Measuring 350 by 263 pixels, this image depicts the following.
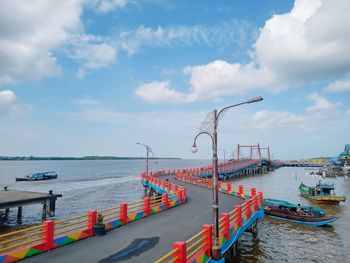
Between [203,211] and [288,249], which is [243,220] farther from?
[288,249]

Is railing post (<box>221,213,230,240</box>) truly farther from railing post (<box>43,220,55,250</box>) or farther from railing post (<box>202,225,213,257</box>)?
railing post (<box>43,220,55,250</box>)

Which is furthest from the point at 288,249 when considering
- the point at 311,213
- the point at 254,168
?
the point at 254,168

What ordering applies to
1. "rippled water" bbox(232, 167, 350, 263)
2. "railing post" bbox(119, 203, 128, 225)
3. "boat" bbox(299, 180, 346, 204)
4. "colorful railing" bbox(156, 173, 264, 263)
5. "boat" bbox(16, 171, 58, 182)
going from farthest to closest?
1. "boat" bbox(16, 171, 58, 182)
2. "boat" bbox(299, 180, 346, 204)
3. "rippled water" bbox(232, 167, 350, 263)
4. "railing post" bbox(119, 203, 128, 225)
5. "colorful railing" bbox(156, 173, 264, 263)

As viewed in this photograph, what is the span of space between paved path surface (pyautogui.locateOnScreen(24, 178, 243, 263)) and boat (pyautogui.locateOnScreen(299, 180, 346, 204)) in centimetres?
2582

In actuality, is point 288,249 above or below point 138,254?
below

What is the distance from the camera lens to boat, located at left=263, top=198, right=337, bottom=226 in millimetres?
27234

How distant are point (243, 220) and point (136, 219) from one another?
719 centimetres

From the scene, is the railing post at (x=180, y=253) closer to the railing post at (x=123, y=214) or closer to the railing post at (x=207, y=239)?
the railing post at (x=207, y=239)

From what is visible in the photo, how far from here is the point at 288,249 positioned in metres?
21.3

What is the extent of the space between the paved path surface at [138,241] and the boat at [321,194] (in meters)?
25.8

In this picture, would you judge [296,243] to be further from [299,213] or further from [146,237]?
[146,237]

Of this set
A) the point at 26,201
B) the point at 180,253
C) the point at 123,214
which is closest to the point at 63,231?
the point at 123,214

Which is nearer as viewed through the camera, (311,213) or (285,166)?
(311,213)

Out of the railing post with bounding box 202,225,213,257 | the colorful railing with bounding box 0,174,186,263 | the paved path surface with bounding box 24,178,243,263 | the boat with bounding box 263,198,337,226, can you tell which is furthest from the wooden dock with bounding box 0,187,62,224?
the boat with bounding box 263,198,337,226
